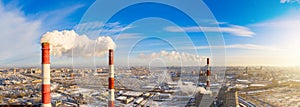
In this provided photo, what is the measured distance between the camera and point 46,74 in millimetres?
2314

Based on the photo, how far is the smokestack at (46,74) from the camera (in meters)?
2.25

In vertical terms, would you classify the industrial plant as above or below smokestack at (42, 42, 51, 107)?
below

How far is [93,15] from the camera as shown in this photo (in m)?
4.28

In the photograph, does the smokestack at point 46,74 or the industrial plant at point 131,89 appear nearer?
the smokestack at point 46,74

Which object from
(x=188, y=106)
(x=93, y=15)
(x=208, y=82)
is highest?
(x=93, y=15)

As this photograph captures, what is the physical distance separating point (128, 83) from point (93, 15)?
4.01m

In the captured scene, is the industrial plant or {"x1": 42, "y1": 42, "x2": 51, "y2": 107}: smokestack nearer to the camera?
{"x1": 42, "y1": 42, "x2": 51, "y2": 107}: smokestack

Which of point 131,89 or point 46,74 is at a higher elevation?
point 46,74

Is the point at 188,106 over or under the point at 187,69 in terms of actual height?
under

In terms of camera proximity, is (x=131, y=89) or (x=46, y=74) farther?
(x=131, y=89)

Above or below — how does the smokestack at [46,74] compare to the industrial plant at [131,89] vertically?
above

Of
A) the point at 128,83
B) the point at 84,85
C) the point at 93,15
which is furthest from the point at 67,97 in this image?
the point at 93,15

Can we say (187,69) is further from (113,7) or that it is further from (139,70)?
(113,7)

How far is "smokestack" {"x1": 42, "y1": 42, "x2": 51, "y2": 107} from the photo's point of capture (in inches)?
88.5
